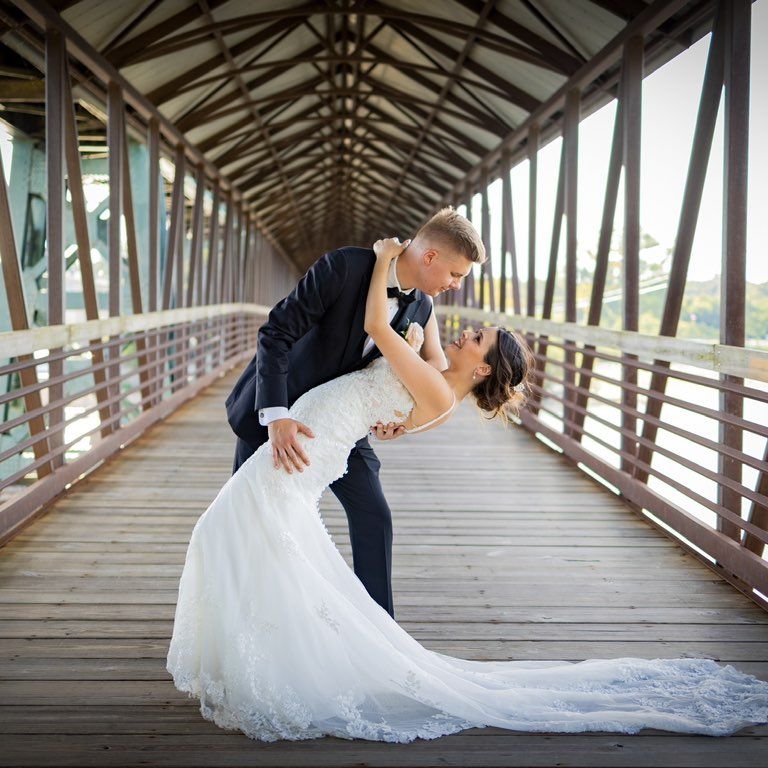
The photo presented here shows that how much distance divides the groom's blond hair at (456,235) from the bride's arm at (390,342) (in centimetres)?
13

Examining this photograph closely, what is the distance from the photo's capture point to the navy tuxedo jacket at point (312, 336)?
2275 millimetres

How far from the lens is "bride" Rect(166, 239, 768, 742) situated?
208 centimetres

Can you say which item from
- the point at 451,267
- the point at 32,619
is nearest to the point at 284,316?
the point at 451,267

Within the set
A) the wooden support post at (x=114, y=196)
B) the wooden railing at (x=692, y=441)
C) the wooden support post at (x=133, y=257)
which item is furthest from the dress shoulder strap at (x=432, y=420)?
the wooden support post at (x=133, y=257)

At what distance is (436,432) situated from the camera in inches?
285

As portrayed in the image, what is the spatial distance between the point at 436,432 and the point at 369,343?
4796 millimetres

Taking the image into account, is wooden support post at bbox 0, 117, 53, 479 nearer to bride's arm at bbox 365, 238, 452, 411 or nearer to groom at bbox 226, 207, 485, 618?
groom at bbox 226, 207, 485, 618

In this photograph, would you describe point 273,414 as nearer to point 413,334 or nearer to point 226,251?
point 413,334

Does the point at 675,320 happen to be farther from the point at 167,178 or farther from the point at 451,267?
the point at 167,178

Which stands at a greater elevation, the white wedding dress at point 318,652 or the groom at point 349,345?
the groom at point 349,345

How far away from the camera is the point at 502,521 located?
14.4 feet

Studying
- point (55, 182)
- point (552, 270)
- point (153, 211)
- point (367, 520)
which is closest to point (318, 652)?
point (367, 520)

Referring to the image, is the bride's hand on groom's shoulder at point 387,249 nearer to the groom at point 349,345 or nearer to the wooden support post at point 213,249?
the groom at point 349,345

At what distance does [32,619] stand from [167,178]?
10.4m
